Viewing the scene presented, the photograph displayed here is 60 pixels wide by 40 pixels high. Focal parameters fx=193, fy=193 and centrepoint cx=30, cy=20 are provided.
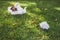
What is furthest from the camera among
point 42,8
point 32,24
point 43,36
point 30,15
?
point 42,8

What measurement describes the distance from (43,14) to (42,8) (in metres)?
0.27

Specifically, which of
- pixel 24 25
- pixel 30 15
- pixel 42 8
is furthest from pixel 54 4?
pixel 24 25

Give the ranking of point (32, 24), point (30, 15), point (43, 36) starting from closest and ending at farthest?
point (43, 36)
point (32, 24)
point (30, 15)

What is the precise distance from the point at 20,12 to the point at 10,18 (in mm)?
297

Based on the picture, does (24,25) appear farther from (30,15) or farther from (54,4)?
(54,4)

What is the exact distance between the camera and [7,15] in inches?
165

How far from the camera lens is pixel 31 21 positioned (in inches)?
163

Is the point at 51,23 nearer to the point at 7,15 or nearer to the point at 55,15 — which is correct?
the point at 55,15

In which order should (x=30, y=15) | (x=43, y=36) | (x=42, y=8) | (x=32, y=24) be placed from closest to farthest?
(x=43, y=36) → (x=32, y=24) → (x=30, y=15) → (x=42, y=8)

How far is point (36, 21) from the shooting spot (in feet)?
13.6

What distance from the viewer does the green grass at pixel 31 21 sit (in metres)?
3.70

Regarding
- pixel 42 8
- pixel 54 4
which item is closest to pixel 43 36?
pixel 42 8

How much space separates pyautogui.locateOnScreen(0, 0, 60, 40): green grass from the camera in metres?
3.70

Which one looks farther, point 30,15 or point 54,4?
point 54,4
